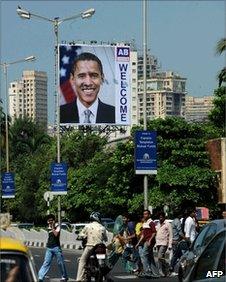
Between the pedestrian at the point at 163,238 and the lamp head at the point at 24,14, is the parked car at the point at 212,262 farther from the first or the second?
the lamp head at the point at 24,14

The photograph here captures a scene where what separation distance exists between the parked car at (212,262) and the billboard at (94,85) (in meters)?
40.3

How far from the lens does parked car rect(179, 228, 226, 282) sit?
36.6 feet

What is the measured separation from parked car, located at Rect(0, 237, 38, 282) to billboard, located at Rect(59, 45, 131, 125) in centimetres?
4354

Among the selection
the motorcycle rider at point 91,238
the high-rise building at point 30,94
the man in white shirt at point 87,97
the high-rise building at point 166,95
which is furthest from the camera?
the high-rise building at point 30,94

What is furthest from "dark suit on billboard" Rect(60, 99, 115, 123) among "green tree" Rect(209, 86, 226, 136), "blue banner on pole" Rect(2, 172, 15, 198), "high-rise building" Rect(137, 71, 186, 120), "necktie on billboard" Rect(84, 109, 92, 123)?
"high-rise building" Rect(137, 71, 186, 120)

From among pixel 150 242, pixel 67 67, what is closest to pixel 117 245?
pixel 150 242

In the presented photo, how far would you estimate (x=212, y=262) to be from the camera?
37.4ft

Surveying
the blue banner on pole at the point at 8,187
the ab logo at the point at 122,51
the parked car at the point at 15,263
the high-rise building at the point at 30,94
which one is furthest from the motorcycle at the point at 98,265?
the high-rise building at the point at 30,94

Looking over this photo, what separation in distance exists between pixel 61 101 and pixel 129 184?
818cm

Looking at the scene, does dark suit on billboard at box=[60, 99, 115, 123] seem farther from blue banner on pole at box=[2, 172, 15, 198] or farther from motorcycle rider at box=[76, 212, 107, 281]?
motorcycle rider at box=[76, 212, 107, 281]

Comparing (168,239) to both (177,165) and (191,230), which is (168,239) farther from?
(177,165)

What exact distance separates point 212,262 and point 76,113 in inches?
1618

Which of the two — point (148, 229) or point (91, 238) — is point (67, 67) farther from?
point (91, 238)

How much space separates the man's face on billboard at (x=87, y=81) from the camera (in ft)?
172
